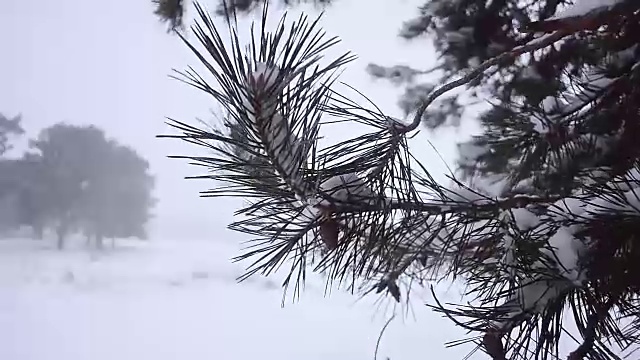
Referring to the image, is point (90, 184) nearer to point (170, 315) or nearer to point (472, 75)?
point (170, 315)

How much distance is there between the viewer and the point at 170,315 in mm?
2238

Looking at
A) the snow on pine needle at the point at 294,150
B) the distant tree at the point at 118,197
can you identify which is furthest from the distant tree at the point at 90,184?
the snow on pine needle at the point at 294,150

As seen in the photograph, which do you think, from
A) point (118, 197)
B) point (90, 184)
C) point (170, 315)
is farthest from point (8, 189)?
point (170, 315)

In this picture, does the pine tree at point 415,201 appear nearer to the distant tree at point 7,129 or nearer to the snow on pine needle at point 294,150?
the snow on pine needle at point 294,150

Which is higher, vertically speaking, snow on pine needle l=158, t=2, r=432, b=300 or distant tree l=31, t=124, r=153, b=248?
distant tree l=31, t=124, r=153, b=248

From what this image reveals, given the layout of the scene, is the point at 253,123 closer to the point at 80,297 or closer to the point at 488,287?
the point at 488,287

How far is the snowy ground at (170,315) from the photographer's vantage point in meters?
1.95

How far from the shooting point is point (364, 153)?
38 centimetres

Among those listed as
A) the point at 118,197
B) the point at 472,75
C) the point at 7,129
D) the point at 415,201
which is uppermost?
the point at 7,129

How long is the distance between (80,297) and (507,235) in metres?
2.21

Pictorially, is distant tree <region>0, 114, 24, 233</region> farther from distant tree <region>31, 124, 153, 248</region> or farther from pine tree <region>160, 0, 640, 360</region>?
pine tree <region>160, 0, 640, 360</region>

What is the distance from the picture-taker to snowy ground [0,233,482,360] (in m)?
1.95

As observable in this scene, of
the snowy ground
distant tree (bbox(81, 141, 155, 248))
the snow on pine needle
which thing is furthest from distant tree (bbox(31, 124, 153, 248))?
the snow on pine needle

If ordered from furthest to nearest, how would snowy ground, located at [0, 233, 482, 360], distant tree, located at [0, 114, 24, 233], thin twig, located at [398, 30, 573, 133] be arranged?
distant tree, located at [0, 114, 24, 233]
snowy ground, located at [0, 233, 482, 360]
thin twig, located at [398, 30, 573, 133]
